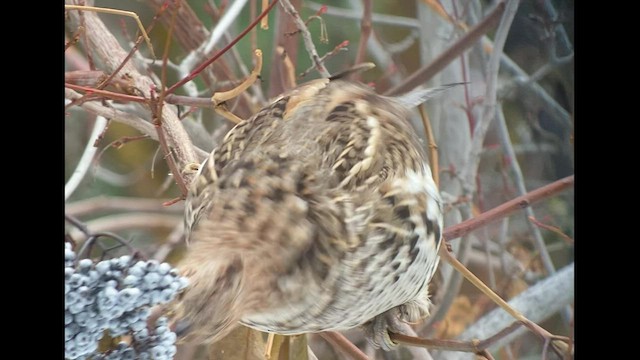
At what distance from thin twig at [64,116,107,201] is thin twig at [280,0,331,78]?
0.74 feet

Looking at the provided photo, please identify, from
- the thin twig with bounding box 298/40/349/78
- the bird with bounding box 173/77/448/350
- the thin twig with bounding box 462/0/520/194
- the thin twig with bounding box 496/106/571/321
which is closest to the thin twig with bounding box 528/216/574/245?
the thin twig with bounding box 496/106/571/321

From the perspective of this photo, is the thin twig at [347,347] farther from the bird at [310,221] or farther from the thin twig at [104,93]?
the thin twig at [104,93]

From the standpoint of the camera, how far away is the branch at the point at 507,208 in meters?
0.98

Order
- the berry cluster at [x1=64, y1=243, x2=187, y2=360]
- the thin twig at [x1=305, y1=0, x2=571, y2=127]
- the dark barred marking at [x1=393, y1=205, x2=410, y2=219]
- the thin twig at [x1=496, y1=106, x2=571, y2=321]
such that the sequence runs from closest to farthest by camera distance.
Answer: the berry cluster at [x1=64, y1=243, x2=187, y2=360]
the dark barred marking at [x1=393, y1=205, x2=410, y2=219]
the thin twig at [x1=305, y1=0, x2=571, y2=127]
the thin twig at [x1=496, y1=106, x2=571, y2=321]

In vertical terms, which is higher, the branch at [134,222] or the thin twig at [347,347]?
the branch at [134,222]

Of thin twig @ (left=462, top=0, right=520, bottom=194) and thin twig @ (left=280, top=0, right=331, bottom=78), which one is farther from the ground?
thin twig @ (left=280, top=0, right=331, bottom=78)

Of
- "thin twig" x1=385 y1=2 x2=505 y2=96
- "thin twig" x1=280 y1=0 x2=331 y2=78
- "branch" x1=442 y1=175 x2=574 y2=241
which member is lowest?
"branch" x1=442 y1=175 x2=574 y2=241

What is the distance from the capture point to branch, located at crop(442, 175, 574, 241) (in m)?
0.98

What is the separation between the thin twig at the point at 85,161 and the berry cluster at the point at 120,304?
14 cm

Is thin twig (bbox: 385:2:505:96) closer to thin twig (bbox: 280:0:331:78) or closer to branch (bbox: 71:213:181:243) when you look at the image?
thin twig (bbox: 280:0:331:78)

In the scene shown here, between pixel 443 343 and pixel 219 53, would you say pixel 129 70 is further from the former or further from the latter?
pixel 443 343

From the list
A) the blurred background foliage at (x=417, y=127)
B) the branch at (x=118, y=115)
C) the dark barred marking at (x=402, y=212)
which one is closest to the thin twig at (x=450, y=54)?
the blurred background foliage at (x=417, y=127)
